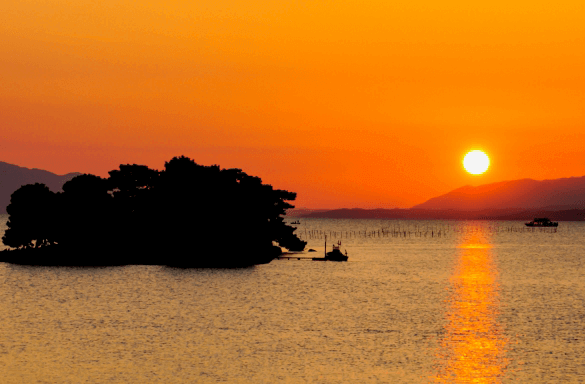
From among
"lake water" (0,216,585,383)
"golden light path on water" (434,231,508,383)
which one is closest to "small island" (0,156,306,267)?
"lake water" (0,216,585,383)

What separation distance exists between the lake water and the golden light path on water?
7.4 inches

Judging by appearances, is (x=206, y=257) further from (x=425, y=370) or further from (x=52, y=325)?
(x=425, y=370)

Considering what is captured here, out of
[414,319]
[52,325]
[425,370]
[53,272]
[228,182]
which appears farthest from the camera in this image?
[228,182]

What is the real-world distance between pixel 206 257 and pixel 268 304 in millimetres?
63655

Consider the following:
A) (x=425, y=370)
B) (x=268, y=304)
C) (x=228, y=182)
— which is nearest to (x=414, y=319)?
(x=268, y=304)

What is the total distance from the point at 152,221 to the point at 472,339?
334 ft

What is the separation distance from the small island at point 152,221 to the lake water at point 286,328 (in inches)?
609

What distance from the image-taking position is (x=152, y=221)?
16412 cm

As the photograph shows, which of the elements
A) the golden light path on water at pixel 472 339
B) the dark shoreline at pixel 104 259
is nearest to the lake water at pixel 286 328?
the golden light path on water at pixel 472 339

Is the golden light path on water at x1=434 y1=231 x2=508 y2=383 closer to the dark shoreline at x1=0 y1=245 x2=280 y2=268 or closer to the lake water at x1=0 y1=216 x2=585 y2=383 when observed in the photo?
the lake water at x1=0 y1=216 x2=585 y2=383

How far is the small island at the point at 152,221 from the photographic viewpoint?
6309 inches

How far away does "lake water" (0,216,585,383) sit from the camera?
58500 millimetres

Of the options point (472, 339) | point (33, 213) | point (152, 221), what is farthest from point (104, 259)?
point (472, 339)

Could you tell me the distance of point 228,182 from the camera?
163250 millimetres
